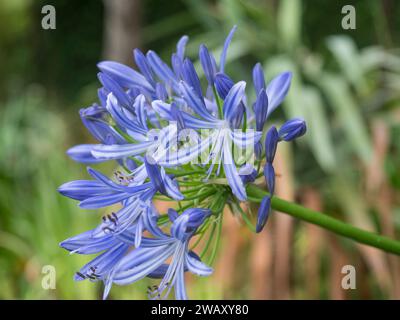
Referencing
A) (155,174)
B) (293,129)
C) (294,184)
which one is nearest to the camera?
(155,174)

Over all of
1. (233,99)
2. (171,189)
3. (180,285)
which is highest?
(233,99)

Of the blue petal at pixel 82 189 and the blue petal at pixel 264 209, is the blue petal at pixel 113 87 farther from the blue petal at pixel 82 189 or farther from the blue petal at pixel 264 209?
the blue petal at pixel 264 209

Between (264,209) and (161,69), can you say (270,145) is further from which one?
→ (161,69)

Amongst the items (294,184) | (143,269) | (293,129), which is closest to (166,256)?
(143,269)

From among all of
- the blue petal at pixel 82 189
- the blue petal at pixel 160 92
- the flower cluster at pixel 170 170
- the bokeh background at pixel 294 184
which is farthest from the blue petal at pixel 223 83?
the bokeh background at pixel 294 184
